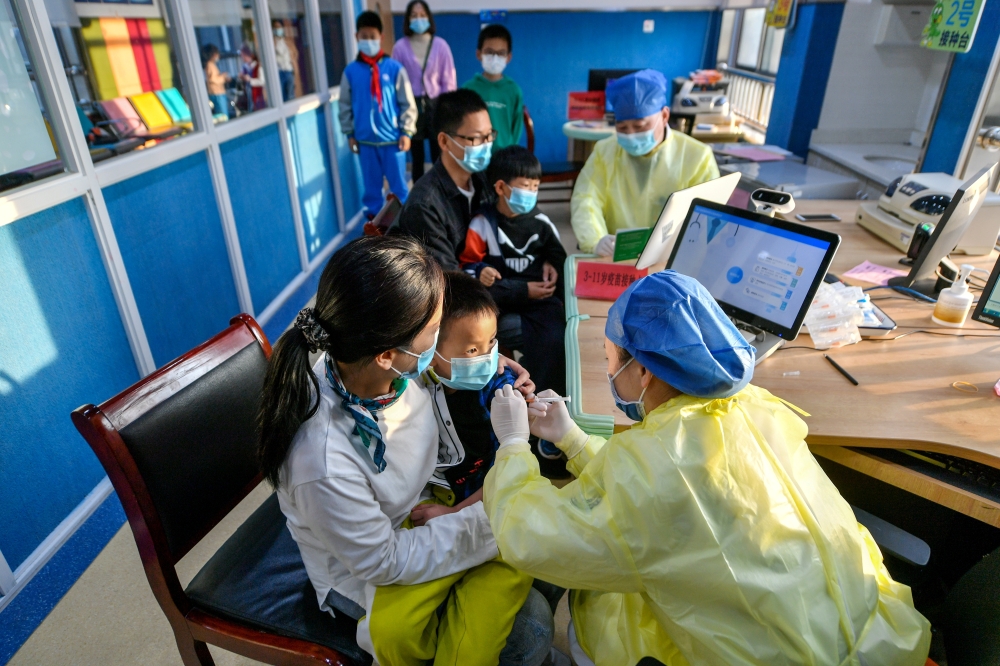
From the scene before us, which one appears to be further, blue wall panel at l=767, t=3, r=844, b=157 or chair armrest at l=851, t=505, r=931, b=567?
blue wall panel at l=767, t=3, r=844, b=157

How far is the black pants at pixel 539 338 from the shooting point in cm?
208

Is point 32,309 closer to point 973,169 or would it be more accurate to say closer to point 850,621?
point 850,621

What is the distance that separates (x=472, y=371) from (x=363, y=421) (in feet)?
1.23

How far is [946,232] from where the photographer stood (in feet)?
5.90

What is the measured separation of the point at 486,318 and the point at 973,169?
261 cm

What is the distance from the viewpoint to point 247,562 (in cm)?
121

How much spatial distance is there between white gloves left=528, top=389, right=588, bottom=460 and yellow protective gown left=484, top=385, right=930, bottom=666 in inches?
10.7

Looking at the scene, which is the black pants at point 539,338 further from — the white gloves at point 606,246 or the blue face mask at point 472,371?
the blue face mask at point 472,371

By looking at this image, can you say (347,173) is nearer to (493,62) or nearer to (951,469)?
(493,62)

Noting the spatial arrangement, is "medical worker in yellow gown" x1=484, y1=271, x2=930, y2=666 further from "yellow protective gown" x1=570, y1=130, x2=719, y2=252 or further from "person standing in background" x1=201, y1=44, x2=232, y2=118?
"person standing in background" x1=201, y1=44, x2=232, y2=118

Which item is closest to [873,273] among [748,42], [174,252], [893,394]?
[893,394]

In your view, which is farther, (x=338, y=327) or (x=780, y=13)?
(x=780, y=13)

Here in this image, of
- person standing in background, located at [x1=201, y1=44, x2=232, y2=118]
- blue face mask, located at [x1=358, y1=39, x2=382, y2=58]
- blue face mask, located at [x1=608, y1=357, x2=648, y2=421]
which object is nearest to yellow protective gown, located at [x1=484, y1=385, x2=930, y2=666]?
blue face mask, located at [x1=608, y1=357, x2=648, y2=421]

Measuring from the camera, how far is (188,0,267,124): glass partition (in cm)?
274
